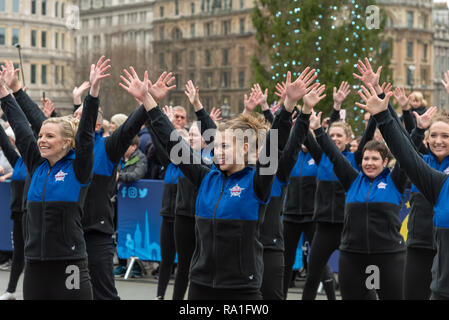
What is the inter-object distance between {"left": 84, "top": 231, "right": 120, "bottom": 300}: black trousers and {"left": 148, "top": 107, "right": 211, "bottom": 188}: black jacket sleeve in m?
2.01

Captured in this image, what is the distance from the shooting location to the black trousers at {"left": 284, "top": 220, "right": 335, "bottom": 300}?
8.25 m

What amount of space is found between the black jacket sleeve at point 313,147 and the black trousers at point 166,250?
178 cm

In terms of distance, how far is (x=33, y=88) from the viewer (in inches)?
3428

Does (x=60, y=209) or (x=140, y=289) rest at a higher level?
(x=60, y=209)

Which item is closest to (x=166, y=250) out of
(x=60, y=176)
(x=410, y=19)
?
(x=60, y=176)

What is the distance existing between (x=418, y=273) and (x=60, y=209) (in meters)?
3.29

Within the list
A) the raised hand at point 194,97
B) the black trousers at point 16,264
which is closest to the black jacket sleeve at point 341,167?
the raised hand at point 194,97

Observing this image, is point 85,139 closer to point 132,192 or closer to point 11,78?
point 11,78

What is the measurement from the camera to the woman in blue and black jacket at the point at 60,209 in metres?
5.35

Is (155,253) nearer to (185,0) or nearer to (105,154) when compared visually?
(105,154)

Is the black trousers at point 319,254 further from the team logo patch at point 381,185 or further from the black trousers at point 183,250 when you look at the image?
the team logo patch at point 381,185

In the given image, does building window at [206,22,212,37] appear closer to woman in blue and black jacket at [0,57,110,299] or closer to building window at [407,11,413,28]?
building window at [407,11,413,28]

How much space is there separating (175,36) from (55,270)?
277 ft

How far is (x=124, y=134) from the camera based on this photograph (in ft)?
21.2
